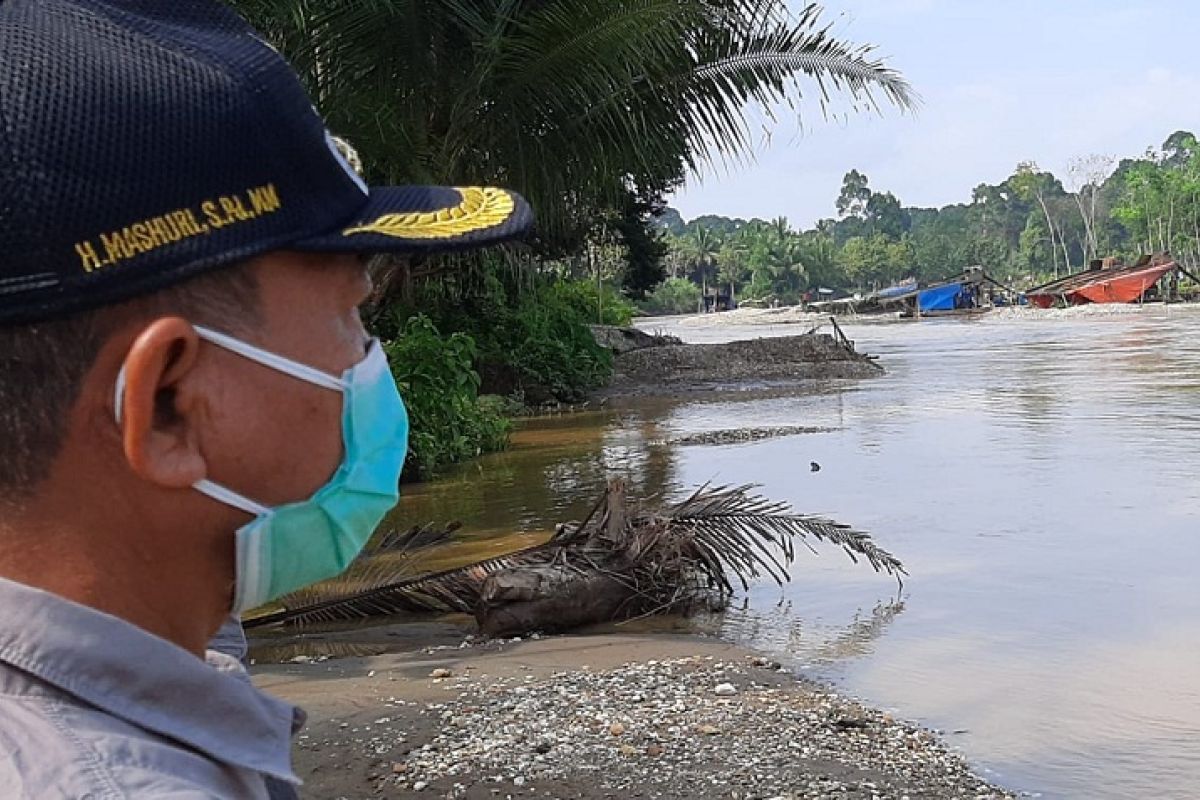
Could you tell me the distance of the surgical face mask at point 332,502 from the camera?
1.25 metres

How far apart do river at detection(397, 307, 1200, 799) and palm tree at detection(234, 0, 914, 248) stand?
3.03 m

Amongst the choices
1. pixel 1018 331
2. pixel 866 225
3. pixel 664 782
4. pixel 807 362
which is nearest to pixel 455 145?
pixel 664 782

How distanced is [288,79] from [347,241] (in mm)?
155

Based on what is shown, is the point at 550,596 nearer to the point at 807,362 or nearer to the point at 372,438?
the point at 372,438

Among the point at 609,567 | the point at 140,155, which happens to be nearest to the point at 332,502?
the point at 140,155

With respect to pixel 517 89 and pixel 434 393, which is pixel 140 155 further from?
pixel 434 393

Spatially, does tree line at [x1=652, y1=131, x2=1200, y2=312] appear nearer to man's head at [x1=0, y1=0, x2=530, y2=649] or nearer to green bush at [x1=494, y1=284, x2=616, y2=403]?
green bush at [x1=494, y1=284, x2=616, y2=403]

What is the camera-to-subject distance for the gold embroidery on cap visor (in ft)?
4.11

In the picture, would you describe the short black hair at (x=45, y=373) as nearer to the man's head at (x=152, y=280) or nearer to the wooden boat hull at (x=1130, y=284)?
the man's head at (x=152, y=280)

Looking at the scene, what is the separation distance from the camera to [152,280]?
42.6 inches

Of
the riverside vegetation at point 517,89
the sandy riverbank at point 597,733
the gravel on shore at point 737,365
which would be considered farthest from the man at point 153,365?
the gravel on shore at point 737,365

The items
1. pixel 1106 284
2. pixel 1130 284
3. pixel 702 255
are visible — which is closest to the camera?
pixel 1130 284

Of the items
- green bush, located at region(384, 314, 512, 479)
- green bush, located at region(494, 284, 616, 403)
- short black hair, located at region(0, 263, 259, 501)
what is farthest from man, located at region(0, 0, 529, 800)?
green bush, located at region(494, 284, 616, 403)

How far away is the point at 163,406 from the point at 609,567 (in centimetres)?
637
